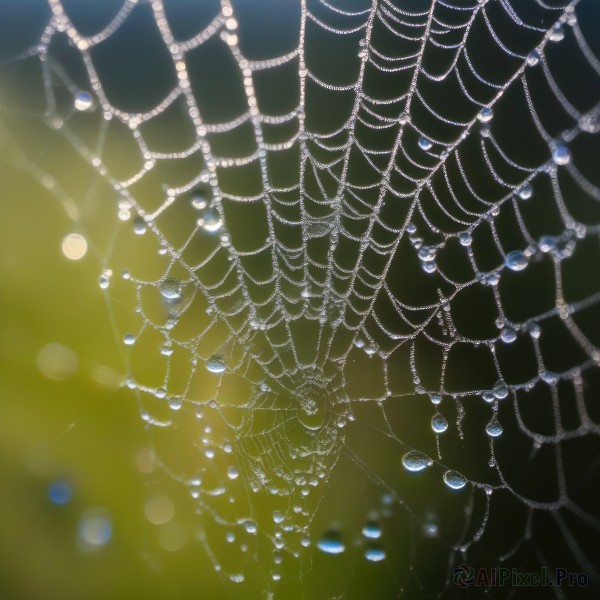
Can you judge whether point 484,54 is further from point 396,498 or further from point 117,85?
point 396,498

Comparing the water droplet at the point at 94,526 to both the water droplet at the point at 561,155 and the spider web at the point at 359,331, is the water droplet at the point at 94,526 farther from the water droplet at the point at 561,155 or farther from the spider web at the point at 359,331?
the water droplet at the point at 561,155

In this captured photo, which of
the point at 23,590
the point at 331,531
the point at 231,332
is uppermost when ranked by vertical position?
the point at 231,332

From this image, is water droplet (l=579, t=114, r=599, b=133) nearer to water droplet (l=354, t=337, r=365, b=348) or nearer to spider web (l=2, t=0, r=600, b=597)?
spider web (l=2, t=0, r=600, b=597)

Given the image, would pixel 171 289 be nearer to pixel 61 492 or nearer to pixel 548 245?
pixel 61 492

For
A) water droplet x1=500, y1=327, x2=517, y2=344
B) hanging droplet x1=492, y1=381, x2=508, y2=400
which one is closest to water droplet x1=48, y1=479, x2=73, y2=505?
hanging droplet x1=492, y1=381, x2=508, y2=400

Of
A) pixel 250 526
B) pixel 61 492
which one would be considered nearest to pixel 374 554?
pixel 250 526

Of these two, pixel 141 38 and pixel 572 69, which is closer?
pixel 572 69

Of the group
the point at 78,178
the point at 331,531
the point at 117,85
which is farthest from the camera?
the point at 117,85

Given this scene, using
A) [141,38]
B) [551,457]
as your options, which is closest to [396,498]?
[551,457]
